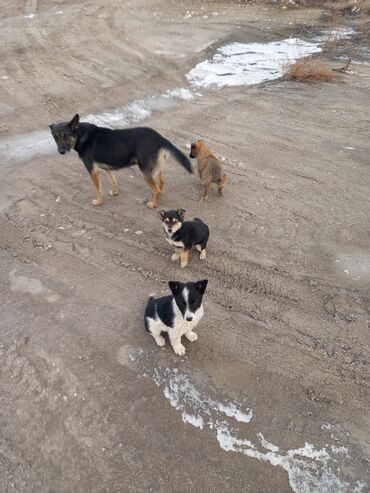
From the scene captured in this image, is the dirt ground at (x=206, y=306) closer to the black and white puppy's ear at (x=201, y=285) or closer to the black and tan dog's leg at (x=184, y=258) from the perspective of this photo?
the black and tan dog's leg at (x=184, y=258)

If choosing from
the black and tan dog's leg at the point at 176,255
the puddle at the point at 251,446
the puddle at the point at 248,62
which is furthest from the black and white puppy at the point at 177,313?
the puddle at the point at 248,62

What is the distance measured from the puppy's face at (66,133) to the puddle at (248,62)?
6771 millimetres

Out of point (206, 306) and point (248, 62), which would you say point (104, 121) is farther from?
point (206, 306)

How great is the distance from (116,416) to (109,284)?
2.04 m

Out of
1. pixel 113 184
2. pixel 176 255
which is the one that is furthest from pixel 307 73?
pixel 176 255

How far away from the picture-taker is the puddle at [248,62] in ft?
40.0

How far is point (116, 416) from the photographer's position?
4.20 meters

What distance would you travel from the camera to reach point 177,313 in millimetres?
4309

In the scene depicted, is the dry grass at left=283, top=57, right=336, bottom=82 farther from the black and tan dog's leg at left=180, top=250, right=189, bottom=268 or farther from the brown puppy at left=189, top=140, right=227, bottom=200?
the black and tan dog's leg at left=180, top=250, right=189, bottom=268

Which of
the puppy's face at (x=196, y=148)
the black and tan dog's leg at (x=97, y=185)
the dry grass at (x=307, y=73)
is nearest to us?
the black and tan dog's leg at (x=97, y=185)

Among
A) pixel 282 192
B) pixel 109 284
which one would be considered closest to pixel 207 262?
pixel 109 284

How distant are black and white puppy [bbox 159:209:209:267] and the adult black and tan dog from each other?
142cm

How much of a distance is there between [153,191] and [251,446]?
450cm

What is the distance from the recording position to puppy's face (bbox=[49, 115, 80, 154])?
6223mm
